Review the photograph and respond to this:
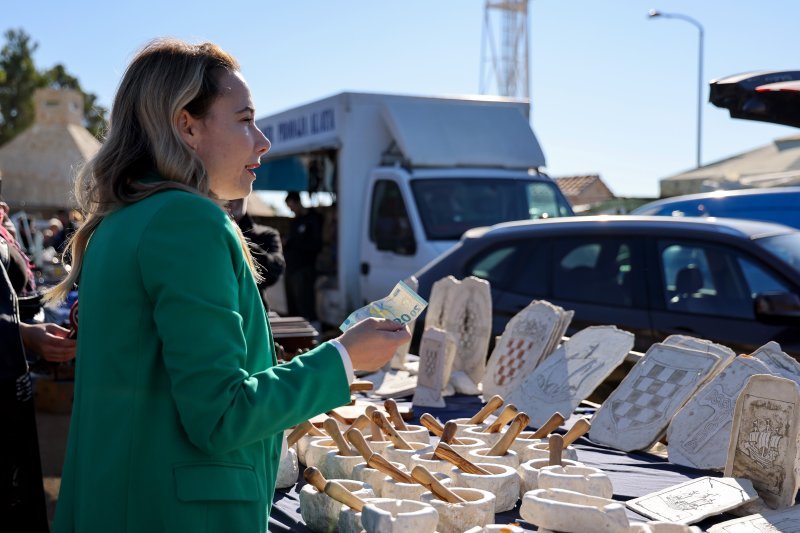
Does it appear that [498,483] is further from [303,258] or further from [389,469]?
[303,258]

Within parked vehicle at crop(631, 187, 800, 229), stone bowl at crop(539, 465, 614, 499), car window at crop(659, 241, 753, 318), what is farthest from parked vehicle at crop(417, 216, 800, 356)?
parked vehicle at crop(631, 187, 800, 229)

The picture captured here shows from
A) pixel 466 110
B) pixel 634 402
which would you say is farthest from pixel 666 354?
pixel 466 110

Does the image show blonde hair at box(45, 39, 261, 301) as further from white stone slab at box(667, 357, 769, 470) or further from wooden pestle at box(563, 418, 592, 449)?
white stone slab at box(667, 357, 769, 470)

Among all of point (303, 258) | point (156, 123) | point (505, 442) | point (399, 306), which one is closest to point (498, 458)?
point (505, 442)

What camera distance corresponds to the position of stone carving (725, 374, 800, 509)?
2330mm

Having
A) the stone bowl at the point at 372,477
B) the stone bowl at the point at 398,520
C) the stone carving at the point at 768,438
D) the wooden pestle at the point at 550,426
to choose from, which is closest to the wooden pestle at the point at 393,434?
the stone bowl at the point at 372,477

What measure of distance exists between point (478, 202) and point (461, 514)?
648cm

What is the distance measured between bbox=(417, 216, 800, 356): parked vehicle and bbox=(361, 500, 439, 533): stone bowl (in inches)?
112

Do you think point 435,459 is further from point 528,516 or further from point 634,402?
point 634,402

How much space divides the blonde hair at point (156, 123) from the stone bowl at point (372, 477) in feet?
3.29

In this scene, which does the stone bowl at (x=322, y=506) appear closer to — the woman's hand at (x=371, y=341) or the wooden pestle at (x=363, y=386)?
the woman's hand at (x=371, y=341)

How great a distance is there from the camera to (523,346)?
12.7ft

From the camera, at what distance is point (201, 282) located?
4.67 feet

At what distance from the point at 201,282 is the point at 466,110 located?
798 centimetres
